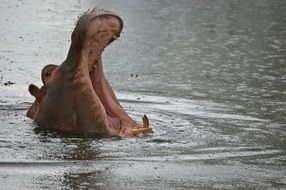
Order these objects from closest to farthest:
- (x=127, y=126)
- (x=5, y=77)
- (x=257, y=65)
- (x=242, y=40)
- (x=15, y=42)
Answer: (x=127, y=126)
(x=5, y=77)
(x=257, y=65)
(x=15, y=42)
(x=242, y=40)

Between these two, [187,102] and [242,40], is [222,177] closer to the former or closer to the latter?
[187,102]

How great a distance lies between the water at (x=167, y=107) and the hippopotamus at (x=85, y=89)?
7.3 inches

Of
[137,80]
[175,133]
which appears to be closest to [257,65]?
[137,80]

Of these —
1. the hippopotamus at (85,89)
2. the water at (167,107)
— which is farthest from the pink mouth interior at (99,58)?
the water at (167,107)

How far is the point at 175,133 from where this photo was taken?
31.5 feet

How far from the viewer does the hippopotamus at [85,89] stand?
8.95 meters

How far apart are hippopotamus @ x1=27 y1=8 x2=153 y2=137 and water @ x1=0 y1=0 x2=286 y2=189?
7.3 inches

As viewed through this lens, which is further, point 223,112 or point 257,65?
point 257,65

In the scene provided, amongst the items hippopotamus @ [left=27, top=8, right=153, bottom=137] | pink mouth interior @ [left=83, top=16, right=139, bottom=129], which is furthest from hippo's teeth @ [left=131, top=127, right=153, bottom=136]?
pink mouth interior @ [left=83, top=16, right=139, bottom=129]

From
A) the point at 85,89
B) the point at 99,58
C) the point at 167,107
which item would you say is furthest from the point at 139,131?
the point at 167,107

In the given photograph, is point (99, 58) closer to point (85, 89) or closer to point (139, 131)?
point (85, 89)

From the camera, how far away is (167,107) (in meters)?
11.3

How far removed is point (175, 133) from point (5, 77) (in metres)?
4.30

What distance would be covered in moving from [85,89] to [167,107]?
2525mm
